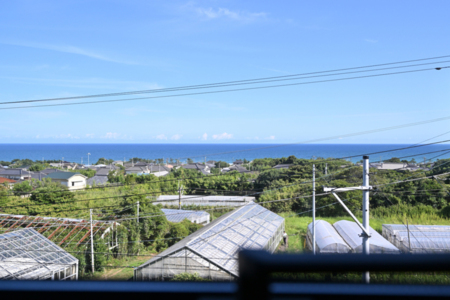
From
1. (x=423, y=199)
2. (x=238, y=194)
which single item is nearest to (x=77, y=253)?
(x=238, y=194)

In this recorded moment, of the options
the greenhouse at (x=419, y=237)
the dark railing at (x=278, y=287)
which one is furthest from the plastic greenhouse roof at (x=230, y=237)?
the dark railing at (x=278, y=287)

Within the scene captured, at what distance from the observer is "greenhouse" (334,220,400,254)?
7109mm

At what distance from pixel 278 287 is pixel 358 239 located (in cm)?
883

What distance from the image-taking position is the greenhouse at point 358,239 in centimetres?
711

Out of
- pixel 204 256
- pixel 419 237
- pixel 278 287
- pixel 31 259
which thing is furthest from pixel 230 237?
pixel 278 287

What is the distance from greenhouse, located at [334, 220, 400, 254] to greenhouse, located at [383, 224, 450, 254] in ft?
1.46

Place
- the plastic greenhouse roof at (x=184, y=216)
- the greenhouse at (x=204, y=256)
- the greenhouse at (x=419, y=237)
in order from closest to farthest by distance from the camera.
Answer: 1. the greenhouse at (x=204, y=256)
2. the greenhouse at (x=419, y=237)
3. the plastic greenhouse roof at (x=184, y=216)

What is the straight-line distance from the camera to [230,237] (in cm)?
729

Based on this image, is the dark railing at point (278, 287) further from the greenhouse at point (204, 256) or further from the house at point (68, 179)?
the house at point (68, 179)

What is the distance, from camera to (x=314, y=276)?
1.11 feet

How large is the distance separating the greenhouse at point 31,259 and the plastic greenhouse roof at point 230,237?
1.85 m

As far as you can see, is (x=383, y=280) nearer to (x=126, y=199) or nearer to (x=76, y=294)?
(x=76, y=294)

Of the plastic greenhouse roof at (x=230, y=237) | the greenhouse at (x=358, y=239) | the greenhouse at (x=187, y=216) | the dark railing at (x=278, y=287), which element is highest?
the dark railing at (x=278, y=287)

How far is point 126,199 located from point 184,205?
473 cm
